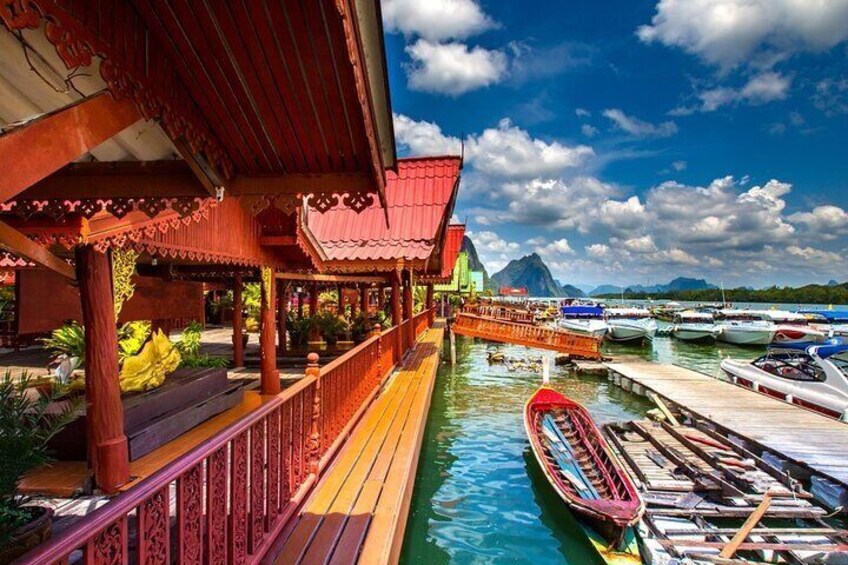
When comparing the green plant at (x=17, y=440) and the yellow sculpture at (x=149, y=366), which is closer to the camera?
the green plant at (x=17, y=440)

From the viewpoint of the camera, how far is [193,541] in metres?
2.56

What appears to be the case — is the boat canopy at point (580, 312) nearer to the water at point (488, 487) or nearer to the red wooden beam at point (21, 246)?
the water at point (488, 487)

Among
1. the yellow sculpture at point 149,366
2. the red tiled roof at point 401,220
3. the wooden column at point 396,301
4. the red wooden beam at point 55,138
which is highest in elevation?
the red tiled roof at point 401,220

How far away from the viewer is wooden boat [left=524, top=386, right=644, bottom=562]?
19.7 feet

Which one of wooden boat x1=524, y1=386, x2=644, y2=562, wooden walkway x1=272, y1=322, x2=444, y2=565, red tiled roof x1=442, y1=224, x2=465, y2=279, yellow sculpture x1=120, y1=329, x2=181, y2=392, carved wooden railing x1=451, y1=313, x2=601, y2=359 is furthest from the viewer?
red tiled roof x1=442, y1=224, x2=465, y2=279

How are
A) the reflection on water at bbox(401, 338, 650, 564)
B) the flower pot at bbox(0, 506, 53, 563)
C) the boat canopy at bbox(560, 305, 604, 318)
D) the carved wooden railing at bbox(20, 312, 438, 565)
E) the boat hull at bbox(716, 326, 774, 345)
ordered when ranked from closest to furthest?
the carved wooden railing at bbox(20, 312, 438, 565) < the flower pot at bbox(0, 506, 53, 563) < the reflection on water at bbox(401, 338, 650, 564) < the boat hull at bbox(716, 326, 774, 345) < the boat canopy at bbox(560, 305, 604, 318)

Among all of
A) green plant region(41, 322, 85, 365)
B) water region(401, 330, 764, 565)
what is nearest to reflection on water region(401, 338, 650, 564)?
water region(401, 330, 764, 565)

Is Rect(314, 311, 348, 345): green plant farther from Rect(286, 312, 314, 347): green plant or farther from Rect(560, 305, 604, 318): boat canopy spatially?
Rect(560, 305, 604, 318): boat canopy

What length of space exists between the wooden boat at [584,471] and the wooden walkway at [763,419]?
373cm

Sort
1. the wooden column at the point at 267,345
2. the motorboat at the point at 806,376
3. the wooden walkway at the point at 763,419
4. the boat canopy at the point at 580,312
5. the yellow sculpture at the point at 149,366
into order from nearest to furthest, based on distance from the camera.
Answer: the yellow sculpture at the point at 149,366 < the wooden walkway at the point at 763,419 < the wooden column at the point at 267,345 < the motorboat at the point at 806,376 < the boat canopy at the point at 580,312

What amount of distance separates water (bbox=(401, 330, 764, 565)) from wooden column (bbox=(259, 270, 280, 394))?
3549 millimetres

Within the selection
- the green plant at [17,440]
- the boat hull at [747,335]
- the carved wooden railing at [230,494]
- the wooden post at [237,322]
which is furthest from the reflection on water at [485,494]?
the boat hull at [747,335]

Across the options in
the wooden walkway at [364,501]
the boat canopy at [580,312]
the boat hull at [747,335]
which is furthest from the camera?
the boat canopy at [580,312]

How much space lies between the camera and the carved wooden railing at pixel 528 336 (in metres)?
21.5
